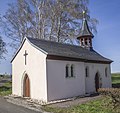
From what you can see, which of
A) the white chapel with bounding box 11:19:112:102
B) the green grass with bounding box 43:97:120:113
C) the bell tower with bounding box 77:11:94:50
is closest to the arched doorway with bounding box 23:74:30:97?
the white chapel with bounding box 11:19:112:102

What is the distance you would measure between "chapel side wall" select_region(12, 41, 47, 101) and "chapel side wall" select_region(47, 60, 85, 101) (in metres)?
0.56

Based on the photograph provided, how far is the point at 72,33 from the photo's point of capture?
31406 millimetres

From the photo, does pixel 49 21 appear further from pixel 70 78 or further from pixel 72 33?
pixel 70 78

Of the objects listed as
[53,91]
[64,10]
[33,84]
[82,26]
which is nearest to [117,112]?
[53,91]

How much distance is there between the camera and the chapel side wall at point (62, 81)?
17.7 meters

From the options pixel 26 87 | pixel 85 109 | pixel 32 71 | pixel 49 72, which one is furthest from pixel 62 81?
pixel 85 109

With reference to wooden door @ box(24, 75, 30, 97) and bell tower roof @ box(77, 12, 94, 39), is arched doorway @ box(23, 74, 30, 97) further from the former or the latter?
bell tower roof @ box(77, 12, 94, 39)

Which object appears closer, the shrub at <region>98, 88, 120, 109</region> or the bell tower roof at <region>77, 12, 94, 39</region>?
the shrub at <region>98, 88, 120, 109</region>

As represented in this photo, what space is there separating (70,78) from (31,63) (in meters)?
3.88

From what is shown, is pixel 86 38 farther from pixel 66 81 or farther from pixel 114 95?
pixel 114 95

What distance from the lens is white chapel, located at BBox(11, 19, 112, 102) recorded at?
58.0 ft

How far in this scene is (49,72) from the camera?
1759cm

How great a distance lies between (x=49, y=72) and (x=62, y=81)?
177 cm

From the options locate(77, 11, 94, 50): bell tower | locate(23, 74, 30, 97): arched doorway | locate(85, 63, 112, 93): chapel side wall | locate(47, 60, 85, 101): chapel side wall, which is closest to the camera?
locate(47, 60, 85, 101): chapel side wall
